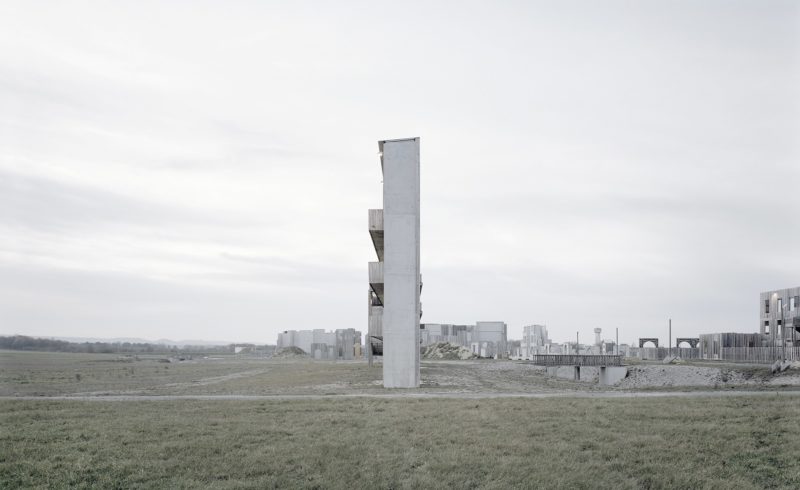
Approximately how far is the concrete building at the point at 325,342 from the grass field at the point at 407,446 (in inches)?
3167

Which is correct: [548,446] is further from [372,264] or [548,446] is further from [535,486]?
[372,264]

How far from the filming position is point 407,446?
1403 cm

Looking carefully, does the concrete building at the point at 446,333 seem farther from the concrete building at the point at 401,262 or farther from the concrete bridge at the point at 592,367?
the concrete building at the point at 401,262

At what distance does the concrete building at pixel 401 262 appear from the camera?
30.2 m

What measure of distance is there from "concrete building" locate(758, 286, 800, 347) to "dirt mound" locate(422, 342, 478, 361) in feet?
121

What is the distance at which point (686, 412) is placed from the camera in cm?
1756

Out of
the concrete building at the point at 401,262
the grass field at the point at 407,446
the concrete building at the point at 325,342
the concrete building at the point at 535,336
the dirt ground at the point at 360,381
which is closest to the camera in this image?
the grass field at the point at 407,446

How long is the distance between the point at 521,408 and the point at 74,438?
458 inches

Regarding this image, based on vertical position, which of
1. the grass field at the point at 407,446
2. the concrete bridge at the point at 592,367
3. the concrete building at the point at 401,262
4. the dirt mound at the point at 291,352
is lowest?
the dirt mound at the point at 291,352

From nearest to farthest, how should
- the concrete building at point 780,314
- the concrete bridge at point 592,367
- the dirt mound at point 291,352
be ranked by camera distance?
the concrete bridge at point 592,367 < the concrete building at point 780,314 < the dirt mound at point 291,352

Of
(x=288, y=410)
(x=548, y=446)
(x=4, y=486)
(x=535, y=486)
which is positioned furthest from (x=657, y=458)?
(x=4, y=486)

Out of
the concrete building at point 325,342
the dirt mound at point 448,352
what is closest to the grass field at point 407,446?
the dirt mound at point 448,352

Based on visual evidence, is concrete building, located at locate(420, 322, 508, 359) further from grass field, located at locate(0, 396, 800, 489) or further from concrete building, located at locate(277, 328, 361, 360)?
grass field, located at locate(0, 396, 800, 489)

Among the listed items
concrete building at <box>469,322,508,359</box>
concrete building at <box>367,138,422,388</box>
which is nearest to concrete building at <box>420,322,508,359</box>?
concrete building at <box>469,322,508,359</box>
